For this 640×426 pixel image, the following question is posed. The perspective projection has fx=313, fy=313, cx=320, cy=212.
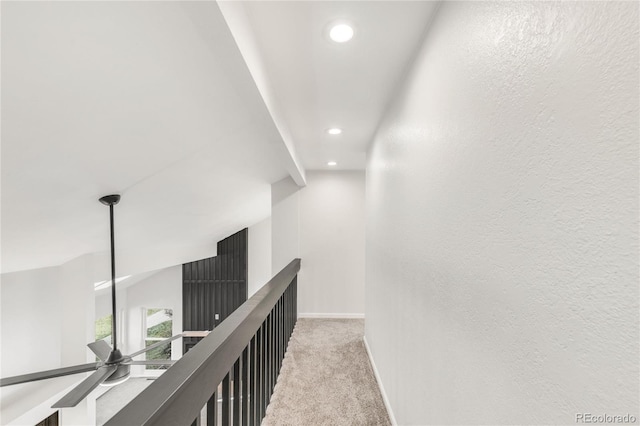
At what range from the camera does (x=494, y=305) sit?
852 millimetres

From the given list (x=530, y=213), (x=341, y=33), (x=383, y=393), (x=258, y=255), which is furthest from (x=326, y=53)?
(x=258, y=255)

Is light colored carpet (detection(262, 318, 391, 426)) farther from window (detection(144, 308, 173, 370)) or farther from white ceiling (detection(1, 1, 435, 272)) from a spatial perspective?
window (detection(144, 308, 173, 370))

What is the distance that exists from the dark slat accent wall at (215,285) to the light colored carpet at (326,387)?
193 inches

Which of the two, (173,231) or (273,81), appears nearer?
(273,81)

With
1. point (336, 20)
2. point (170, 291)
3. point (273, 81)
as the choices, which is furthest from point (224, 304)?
point (336, 20)

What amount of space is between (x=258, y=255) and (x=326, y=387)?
6079 millimetres

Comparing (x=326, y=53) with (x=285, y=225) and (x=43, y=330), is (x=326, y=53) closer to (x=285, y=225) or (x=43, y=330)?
(x=285, y=225)

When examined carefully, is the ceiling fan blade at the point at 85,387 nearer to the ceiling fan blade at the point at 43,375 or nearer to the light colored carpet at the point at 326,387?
the ceiling fan blade at the point at 43,375

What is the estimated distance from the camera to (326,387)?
8.32 feet

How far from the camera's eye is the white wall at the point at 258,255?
831cm

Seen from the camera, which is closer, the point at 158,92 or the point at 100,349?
the point at 158,92

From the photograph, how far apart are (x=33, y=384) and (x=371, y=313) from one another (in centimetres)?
382

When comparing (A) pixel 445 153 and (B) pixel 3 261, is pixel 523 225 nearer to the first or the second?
(A) pixel 445 153

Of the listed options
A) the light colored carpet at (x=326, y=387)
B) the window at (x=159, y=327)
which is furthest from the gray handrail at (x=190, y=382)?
the window at (x=159, y=327)
